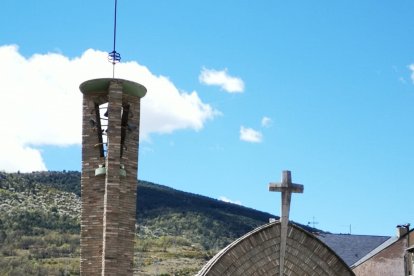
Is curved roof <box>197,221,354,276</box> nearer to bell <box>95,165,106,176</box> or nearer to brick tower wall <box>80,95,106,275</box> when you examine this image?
brick tower wall <box>80,95,106,275</box>

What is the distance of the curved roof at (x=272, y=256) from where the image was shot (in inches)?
546

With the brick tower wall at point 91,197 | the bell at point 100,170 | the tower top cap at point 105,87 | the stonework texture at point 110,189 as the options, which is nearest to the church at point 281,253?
the stonework texture at point 110,189

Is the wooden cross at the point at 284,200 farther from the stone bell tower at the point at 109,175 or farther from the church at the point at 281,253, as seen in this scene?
the stone bell tower at the point at 109,175

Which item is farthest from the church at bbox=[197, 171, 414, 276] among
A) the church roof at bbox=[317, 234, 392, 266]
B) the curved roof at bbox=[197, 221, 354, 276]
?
the church roof at bbox=[317, 234, 392, 266]

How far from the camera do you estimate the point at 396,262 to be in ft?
137

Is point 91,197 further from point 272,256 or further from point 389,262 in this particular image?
point 389,262

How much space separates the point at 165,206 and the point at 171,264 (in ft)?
114

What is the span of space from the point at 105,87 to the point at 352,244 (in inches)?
1295

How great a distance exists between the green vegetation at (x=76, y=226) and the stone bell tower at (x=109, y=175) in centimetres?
6345

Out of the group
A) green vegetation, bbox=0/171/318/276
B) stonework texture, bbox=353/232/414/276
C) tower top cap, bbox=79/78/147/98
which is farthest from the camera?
green vegetation, bbox=0/171/318/276

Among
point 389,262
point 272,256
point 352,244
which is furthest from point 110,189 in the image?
point 352,244

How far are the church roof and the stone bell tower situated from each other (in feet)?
99.7

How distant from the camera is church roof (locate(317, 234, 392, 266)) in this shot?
149ft

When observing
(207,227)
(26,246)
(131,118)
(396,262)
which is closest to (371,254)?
(396,262)
